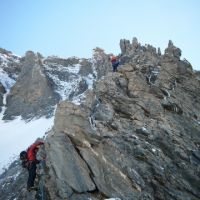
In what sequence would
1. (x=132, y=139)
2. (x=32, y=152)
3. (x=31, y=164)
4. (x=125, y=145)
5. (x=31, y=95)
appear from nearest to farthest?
(x=31, y=164) → (x=32, y=152) → (x=125, y=145) → (x=132, y=139) → (x=31, y=95)

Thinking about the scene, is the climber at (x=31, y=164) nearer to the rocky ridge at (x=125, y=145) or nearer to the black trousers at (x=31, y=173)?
the black trousers at (x=31, y=173)

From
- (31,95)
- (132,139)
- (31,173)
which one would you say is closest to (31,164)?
(31,173)

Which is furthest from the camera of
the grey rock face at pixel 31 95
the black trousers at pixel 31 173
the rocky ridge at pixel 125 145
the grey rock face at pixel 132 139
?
the grey rock face at pixel 31 95

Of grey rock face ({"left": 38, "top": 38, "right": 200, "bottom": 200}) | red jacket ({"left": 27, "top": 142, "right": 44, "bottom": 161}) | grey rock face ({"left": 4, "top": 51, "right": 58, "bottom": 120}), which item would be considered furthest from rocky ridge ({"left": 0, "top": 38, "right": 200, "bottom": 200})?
grey rock face ({"left": 4, "top": 51, "right": 58, "bottom": 120})

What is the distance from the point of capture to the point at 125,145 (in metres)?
19.7

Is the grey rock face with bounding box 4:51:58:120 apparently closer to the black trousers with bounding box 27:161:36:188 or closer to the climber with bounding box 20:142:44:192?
the climber with bounding box 20:142:44:192

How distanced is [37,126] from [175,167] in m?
35.6

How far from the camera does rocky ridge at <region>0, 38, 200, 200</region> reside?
1778cm

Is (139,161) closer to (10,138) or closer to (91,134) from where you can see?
(91,134)

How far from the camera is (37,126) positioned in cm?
5253

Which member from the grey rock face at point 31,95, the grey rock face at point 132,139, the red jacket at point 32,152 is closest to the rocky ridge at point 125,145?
the grey rock face at point 132,139

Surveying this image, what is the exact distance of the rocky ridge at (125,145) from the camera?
58.3 ft

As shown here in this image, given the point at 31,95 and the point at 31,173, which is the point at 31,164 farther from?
the point at 31,95

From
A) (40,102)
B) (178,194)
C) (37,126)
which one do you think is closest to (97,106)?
(178,194)
